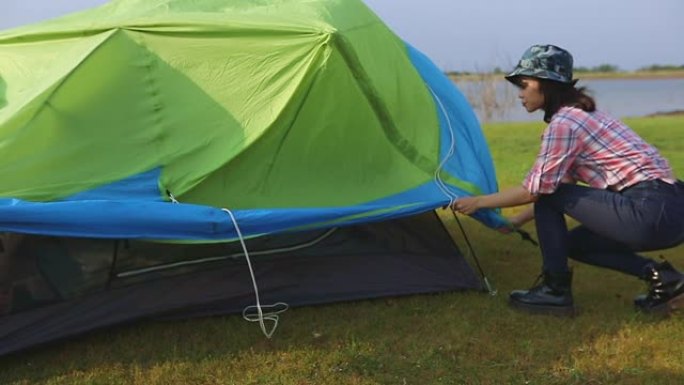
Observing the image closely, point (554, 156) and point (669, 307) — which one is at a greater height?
point (554, 156)

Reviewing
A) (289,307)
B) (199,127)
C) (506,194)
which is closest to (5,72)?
(199,127)

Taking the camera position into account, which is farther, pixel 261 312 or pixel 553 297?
pixel 553 297

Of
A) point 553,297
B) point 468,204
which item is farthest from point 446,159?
point 553,297

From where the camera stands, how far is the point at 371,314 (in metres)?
3.52

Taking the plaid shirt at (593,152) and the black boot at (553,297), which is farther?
the black boot at (553,297)

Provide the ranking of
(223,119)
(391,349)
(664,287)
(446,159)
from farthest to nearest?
(446,159)
(223,119)
(664,287)
(391,349)

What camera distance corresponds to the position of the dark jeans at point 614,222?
3160 millimetres

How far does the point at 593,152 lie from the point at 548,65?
413 mm

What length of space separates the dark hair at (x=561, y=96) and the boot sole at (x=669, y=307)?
2.96ft

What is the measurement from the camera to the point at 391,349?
3148 mm

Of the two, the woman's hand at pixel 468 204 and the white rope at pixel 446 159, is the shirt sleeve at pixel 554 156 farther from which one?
the white rope at pixel 446 159

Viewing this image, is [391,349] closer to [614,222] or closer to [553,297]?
[553,297]

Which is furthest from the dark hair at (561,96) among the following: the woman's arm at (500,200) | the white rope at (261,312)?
the white rope at (261,312)

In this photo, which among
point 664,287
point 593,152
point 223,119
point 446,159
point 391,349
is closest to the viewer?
point 391,349
